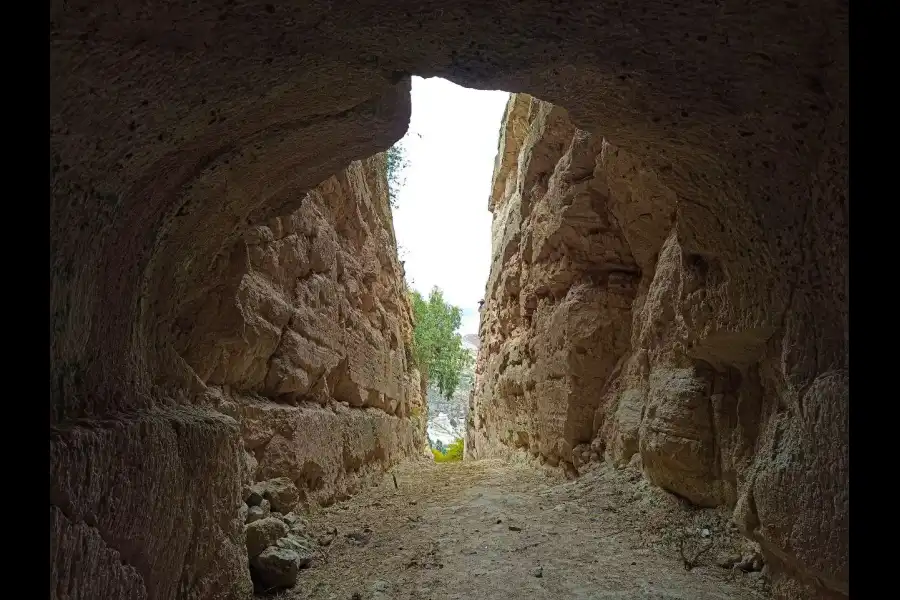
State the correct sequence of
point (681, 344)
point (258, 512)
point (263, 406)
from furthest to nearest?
1. point (681, 344)
2. point (263, 406)
3. point (258, 512)

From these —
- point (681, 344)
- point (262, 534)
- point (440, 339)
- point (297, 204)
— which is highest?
point (297, 204)

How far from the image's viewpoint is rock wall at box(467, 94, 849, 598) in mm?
2301

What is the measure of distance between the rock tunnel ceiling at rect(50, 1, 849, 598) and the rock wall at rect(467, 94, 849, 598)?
2 cm

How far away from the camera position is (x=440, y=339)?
1521 centimetres

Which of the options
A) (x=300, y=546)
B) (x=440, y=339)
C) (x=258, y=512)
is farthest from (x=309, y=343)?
(x=440, y=339)

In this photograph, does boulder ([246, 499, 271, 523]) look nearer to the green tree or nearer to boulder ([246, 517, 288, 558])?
boulder ([246, 517, 288, 558])

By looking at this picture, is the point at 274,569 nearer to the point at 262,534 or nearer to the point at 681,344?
the point at 262,534

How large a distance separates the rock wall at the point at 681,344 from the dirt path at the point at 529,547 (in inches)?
13.7

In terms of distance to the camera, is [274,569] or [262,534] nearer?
[274,569]

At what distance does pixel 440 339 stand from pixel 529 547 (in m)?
11.3

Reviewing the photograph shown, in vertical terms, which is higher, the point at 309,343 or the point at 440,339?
the point at 440,339

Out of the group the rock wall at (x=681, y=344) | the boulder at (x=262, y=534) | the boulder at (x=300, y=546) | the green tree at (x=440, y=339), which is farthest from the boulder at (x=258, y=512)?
the green tree at (x=440, y=339)

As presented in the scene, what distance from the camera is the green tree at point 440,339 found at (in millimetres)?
14156

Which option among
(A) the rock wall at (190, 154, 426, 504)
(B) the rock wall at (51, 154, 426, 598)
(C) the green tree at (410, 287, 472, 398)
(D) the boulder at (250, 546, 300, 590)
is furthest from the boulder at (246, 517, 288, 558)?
(C) the green tree at (410, 287, 472, 398)
